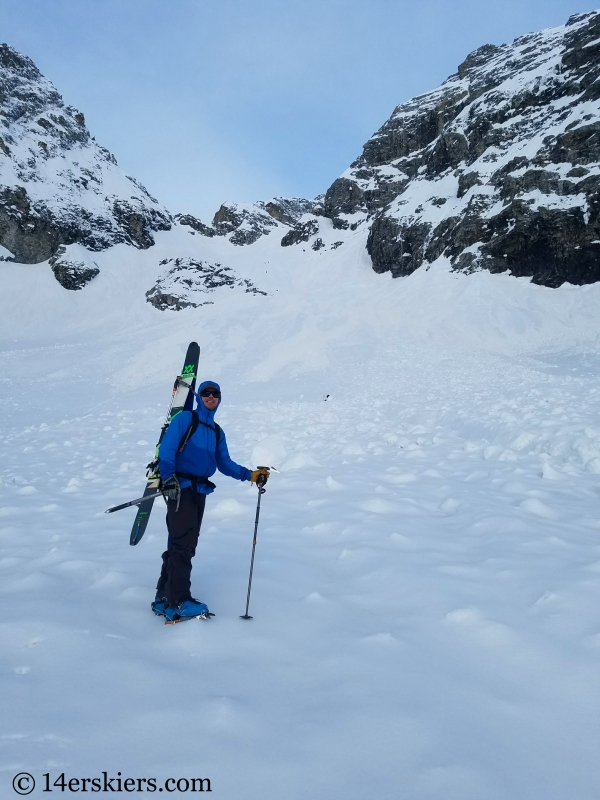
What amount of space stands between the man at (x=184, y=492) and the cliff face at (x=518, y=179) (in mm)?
32404

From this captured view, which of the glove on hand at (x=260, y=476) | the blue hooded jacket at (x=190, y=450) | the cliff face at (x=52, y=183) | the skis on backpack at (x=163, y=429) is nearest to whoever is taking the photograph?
the blue hooded jacket at (x=190, y=450)

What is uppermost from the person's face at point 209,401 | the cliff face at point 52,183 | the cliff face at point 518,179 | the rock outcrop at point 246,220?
the rock outcrop at point 246,220

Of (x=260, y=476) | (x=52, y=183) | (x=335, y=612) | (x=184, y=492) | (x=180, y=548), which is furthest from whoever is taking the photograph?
(x=52, y=183)

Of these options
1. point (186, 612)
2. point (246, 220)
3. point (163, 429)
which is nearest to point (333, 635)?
point (186, 612)

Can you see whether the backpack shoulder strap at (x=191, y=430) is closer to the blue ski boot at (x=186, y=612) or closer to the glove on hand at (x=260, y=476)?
the glove on hand at (x=260, y=476)

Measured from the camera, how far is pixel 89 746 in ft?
6.66

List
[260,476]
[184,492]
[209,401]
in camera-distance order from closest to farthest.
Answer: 1. [184,492]
2. [209,401]
3. [260,476]

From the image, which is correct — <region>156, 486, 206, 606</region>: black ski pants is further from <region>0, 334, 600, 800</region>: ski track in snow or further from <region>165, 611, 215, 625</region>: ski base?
<region>0, 334, 600, 800</region>: ski track in snow

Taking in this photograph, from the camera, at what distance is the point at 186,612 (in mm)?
3258

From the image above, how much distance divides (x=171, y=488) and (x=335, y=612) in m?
1.57

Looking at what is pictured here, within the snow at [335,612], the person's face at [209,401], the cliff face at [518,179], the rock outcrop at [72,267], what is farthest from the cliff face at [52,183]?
the person's face at [209,401]

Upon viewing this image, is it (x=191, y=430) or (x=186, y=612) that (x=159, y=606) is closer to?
(x=186, y=612)

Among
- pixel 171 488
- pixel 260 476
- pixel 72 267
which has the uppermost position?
pixel 72 267

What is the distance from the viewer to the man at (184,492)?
10.9ft
